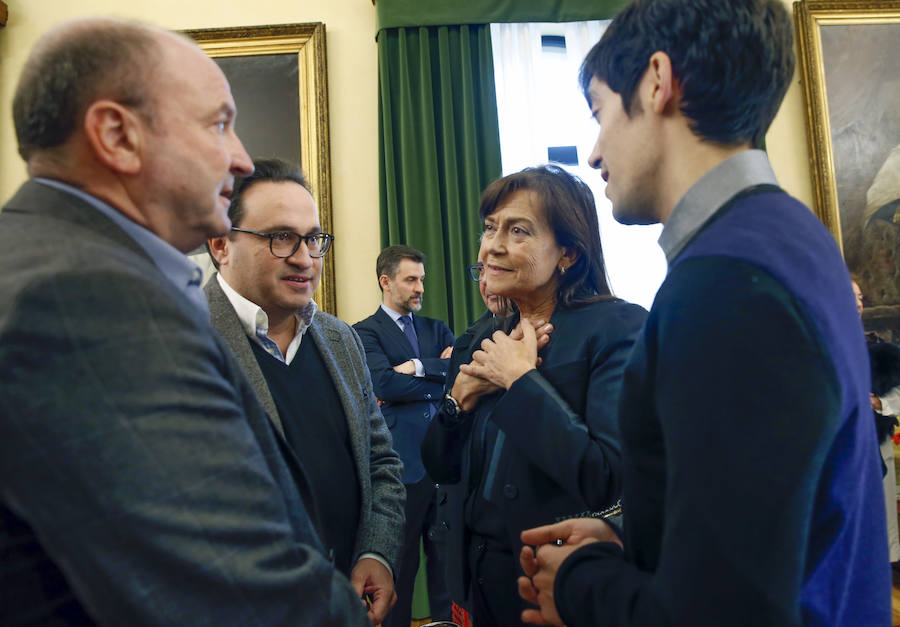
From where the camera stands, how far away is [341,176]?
14.9 ft

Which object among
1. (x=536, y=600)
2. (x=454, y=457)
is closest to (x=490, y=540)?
(x=454, y=457)

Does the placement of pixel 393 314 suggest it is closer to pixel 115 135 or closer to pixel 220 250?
pixel 220 250

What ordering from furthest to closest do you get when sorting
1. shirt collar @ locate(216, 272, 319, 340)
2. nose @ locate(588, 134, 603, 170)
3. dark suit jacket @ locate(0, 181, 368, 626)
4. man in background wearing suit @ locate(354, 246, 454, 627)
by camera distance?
man in background wearing suit @ locate(354, 246, 454, 627) → shirt collar @ locate(216, 272, 319, 340) → nose @ locate(588, 134, 603, 170) → dark suit jacket @ locate(0, 181, 368, 626)

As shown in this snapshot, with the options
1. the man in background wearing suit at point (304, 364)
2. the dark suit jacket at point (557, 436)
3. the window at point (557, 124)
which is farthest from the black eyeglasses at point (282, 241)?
the window at point (557, 124)

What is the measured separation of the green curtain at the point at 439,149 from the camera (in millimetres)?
4426

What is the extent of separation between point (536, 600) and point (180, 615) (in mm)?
615

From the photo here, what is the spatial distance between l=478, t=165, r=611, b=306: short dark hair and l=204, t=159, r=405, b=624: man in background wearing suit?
66 centimetres

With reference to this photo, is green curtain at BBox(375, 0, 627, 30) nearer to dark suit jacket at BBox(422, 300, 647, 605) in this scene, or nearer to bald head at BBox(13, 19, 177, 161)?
dark suit jacket at BBox(422, 300, 647, 605)

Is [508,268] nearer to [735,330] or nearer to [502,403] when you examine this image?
[502,403]

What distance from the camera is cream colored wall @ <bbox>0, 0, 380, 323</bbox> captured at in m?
4.50

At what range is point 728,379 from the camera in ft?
2.19

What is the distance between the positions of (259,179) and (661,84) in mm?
1226

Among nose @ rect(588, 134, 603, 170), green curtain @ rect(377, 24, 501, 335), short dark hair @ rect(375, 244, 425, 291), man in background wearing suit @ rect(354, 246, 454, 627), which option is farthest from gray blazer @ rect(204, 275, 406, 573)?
green curtain @ rect(377, 24, 501, 335)

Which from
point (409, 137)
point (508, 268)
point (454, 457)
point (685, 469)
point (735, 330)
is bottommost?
point (454, 457)
